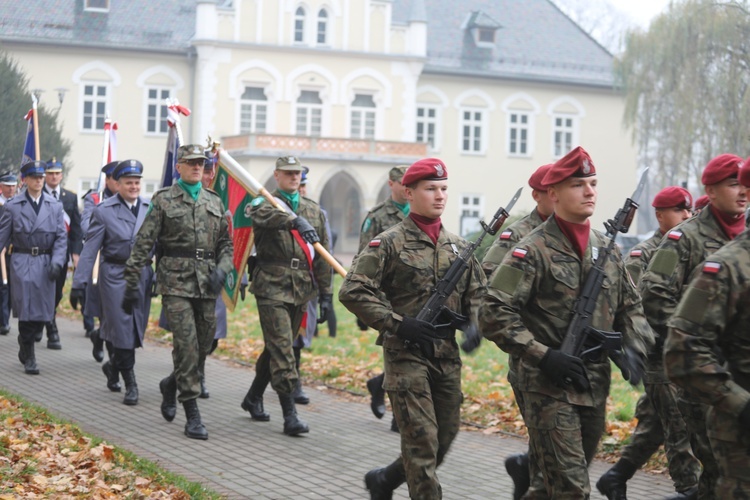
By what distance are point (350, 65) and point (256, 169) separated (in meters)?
7.03

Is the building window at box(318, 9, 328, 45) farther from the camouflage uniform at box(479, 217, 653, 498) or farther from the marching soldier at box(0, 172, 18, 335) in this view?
the camouflage uniform at box(479, 217, 653, 498)

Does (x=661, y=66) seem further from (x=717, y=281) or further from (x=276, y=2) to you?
(x=717, y=281)

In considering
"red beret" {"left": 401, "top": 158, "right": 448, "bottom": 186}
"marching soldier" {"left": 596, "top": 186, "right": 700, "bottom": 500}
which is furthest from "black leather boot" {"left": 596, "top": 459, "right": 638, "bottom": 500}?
"red beret" {"left": 401, "top": 158, "right": 448, "bottom": 186}

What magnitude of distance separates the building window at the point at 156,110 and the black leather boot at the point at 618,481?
44.5m

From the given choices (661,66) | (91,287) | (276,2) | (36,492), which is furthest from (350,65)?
(36,492)

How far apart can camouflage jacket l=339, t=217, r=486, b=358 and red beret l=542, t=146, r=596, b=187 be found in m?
1.09

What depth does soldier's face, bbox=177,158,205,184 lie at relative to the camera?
9.72m

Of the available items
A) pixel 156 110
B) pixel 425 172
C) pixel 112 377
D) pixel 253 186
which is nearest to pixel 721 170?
pixel 425 172

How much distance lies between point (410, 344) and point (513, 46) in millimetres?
51171

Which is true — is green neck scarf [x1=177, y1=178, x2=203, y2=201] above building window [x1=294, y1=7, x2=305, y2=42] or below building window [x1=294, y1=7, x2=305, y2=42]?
below

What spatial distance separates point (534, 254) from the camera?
18.5 ft

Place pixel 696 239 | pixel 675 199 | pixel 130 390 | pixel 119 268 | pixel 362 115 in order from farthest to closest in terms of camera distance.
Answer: pixel 362 115
pixel 119 268
pixel 130 390
pixel 675 199
pixel 696 239

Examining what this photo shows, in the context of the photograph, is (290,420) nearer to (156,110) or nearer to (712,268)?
(712,268)

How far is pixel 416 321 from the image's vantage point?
6324 millimetres
